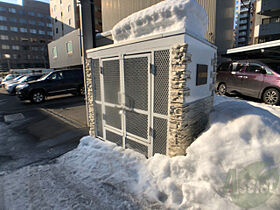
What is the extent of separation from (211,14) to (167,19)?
8.42 meters

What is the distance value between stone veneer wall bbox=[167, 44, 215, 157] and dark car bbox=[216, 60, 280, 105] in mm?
4861

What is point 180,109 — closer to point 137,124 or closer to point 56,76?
point 137,124

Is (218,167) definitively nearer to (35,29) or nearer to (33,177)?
(33,177)

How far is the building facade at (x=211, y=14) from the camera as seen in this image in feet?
30.6

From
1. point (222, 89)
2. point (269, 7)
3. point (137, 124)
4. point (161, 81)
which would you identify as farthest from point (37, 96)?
point (269, 7)

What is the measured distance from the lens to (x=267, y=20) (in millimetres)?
18391

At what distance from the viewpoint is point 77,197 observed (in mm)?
2488

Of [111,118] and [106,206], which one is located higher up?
[111,118]

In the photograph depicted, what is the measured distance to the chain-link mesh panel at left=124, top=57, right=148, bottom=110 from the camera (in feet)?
10.5

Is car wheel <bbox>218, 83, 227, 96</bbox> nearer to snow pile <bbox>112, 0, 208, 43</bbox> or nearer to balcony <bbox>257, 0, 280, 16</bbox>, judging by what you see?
snow pile <bbox>112, 0, 208, 43</bbox>

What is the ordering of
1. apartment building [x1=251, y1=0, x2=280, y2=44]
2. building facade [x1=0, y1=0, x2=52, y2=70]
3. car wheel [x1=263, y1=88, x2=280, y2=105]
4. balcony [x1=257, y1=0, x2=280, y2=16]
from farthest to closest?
building facade [x1=0, y1=0, x2=52, y2=70], apartment building [x1=251, y1=0, x2=280, y2=44], balcony [x1=257, y1=0, x2=280, y2=16], car wheel [x1=263, y1=88, x2=280, y2=105]

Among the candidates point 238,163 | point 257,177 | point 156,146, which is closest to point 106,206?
point 156,146


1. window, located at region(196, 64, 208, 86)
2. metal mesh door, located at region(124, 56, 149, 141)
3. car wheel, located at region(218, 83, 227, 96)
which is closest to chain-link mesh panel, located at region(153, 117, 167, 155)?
metal mesh door, located at region(124, 56, 149, 141)

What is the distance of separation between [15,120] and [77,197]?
5897 millimetres
